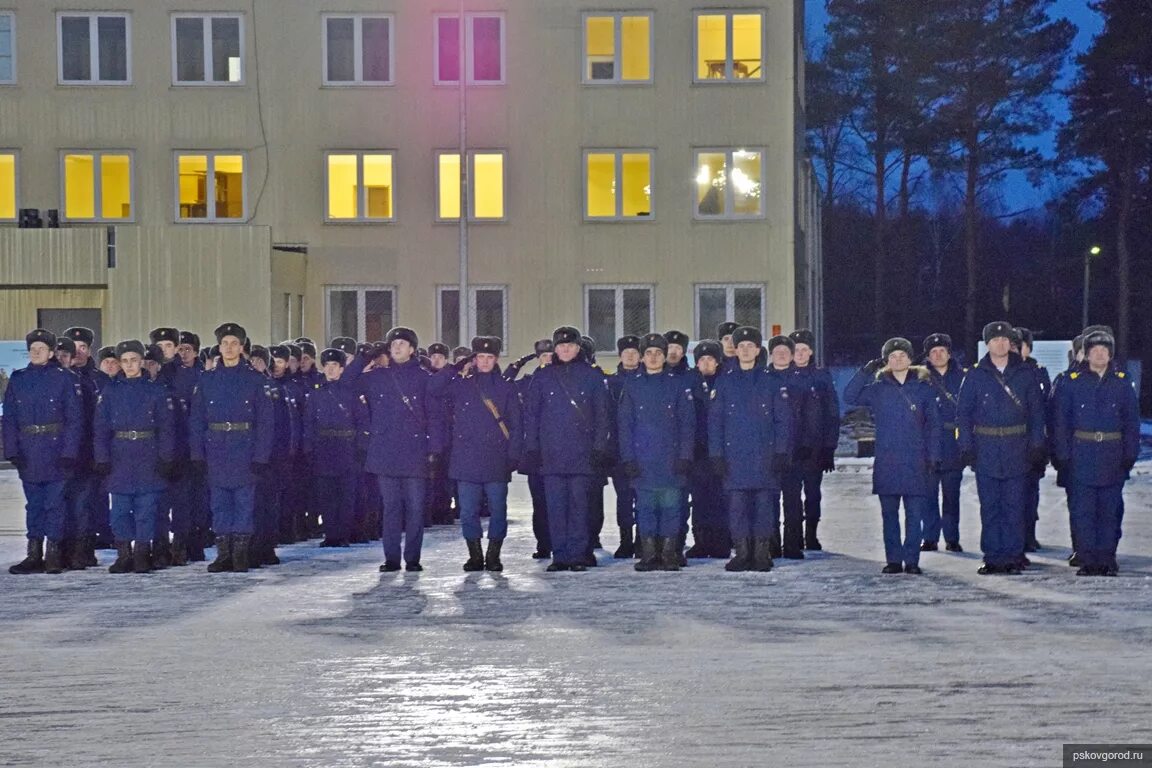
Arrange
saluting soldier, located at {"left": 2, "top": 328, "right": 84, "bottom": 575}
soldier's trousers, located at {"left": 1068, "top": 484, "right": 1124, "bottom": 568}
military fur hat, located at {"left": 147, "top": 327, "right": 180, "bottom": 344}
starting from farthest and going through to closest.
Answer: military fur hat, located at {"left": 147, "top": 327, "right": 180, "bottom": 344}
saluting soldier, located at {"left": 2, "top": 328, "right": 84, "bottom": 575}
soldier's trousers, located at {"left": 1068, "top": 484, "right": 1124, "bottom": 568}

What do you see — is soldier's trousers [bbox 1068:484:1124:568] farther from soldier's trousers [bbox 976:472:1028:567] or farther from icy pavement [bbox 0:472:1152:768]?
soldier's trousers [bbox 976:472:1028:567]

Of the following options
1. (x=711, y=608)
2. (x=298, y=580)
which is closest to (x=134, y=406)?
(x=298, y=580)

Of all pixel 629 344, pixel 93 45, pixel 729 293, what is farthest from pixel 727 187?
pixel 629 344

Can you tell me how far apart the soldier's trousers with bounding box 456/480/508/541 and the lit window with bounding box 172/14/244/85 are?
82.9 ft

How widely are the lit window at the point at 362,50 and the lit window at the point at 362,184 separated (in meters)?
1.65

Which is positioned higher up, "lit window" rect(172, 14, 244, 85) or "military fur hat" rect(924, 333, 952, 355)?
"lit window" rect(172, 14, 244, 85)

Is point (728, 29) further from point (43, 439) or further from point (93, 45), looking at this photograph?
point (43, 439)

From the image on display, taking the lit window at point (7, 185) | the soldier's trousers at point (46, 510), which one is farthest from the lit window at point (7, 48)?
the soldier's trousers at point (46, 510)

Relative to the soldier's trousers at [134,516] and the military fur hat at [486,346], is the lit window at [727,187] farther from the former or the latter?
the soldier's trousers at [134,516]

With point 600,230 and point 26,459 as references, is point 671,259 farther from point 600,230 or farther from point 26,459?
point 26,459

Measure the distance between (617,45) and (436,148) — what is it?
449cm

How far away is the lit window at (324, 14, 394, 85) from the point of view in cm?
3884

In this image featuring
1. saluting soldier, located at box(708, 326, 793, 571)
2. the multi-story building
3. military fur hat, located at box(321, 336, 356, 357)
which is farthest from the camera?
the multi-story building

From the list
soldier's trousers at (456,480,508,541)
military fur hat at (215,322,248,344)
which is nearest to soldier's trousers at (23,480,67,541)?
military fur hat at (215,322,248,344)
